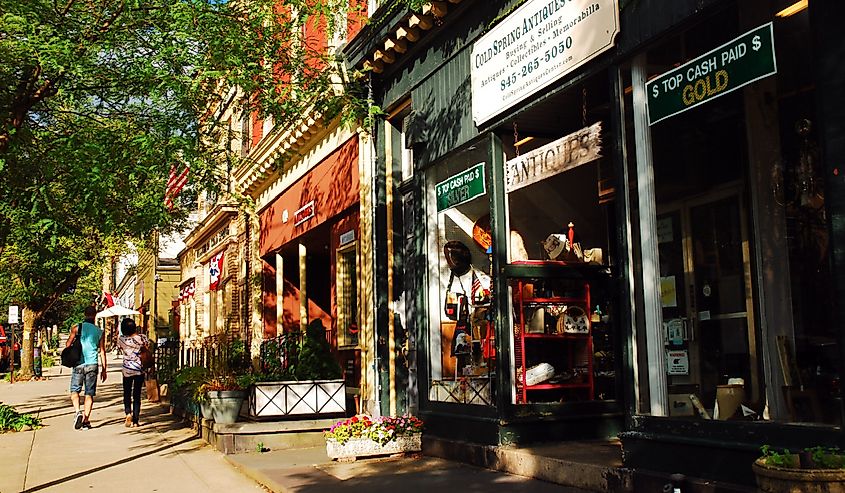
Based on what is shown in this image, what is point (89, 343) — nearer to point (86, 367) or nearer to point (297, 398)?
point (86, 367)

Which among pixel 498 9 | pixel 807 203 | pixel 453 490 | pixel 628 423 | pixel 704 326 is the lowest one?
pixel 453 490

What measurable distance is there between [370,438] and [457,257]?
2.44m

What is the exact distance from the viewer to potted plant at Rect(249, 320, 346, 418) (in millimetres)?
11758

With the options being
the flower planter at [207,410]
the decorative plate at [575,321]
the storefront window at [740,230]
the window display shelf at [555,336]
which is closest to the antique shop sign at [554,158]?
the storefront window at [740,230]

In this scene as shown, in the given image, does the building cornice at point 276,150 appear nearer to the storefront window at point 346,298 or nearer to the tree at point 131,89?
the tree at point 131,89

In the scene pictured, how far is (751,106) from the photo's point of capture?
→ 22.8ft

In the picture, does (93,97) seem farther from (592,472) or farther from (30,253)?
(592,472)

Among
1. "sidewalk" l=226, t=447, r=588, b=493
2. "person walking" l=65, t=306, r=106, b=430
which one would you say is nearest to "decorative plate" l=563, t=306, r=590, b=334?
"sidewalk" l=226, t=447, r=588, b=493

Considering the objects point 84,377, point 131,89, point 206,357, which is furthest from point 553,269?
point 206,357

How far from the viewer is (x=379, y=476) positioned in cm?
877

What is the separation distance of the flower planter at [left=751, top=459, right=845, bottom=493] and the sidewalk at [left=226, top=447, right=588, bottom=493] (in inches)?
118

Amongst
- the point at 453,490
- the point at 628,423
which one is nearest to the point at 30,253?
the point at 453,490

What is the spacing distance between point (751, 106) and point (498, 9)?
3414 millimetres

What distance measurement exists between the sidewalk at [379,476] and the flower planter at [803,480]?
2997 mm
